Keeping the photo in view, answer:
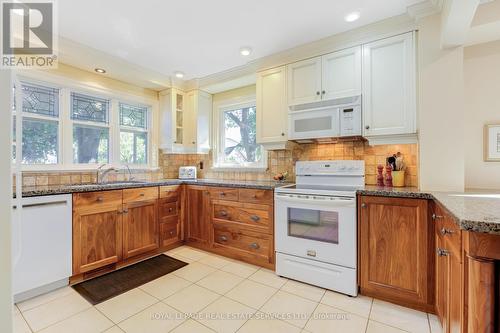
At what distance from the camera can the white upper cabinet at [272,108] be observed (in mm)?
2684

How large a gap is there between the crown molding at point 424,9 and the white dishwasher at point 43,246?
3.41 m

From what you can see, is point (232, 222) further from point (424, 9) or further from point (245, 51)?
point (424, 9)

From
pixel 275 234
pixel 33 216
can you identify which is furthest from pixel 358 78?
pixel 33 216

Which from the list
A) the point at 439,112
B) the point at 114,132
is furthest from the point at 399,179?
the point at 114,132

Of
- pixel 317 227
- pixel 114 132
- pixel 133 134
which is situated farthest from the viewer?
pixel 133 134

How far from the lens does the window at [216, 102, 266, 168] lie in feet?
11.2

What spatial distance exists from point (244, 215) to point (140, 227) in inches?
48.4

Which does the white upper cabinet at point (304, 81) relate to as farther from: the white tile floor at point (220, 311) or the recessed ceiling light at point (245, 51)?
the white tile floor at point (220, 311)

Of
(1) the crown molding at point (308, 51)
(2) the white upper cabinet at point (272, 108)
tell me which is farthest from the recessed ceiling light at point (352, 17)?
(2) the white upper cabinet at point (272, 108)

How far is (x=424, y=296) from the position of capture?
1.70 metres

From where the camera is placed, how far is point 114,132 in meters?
3.11

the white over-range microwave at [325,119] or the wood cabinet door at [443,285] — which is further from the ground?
the white over-range microwave at [325,119]

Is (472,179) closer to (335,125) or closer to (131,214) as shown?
(335,125)

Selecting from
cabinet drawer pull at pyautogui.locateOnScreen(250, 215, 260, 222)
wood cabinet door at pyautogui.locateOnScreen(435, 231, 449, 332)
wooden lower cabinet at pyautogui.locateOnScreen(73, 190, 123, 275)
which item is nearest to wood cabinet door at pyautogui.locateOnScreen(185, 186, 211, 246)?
cabinet drawer pull at pyautogui.locateOnScreen(250, 215, 260, 222)
